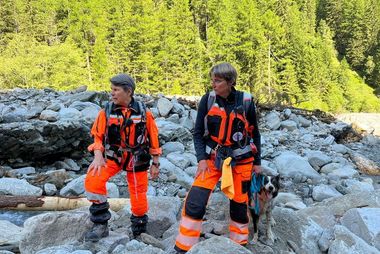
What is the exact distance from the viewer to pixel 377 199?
612cm

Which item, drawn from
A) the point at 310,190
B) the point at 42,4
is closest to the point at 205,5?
the point at 42,4

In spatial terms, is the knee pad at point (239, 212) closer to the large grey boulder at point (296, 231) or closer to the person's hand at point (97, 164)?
the large grey boulder at point (296, 231)

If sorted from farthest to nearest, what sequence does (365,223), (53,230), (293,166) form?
(293,166)
(365,223)
(53,230)

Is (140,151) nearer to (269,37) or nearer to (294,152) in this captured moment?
(294,152)

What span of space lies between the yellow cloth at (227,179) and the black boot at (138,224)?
1051 millimetres

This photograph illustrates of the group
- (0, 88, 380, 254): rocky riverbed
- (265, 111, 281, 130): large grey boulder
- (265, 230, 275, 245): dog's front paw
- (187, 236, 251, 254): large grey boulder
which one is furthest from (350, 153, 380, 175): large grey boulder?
(187, 236, 251, 254): large grey boulder

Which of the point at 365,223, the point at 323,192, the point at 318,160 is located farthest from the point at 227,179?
the point at 318,160

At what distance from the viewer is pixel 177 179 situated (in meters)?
8.92

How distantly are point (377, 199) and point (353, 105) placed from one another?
49.7 meters

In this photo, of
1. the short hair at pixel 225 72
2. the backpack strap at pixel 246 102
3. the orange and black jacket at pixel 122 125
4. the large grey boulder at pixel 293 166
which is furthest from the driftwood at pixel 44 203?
the large grey boulder at pixel 293 166

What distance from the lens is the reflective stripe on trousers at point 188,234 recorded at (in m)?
3.71

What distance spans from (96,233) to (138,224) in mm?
461

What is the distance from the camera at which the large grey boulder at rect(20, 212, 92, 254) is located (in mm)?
4098

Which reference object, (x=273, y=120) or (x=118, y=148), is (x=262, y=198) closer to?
(x=118, y=148)
